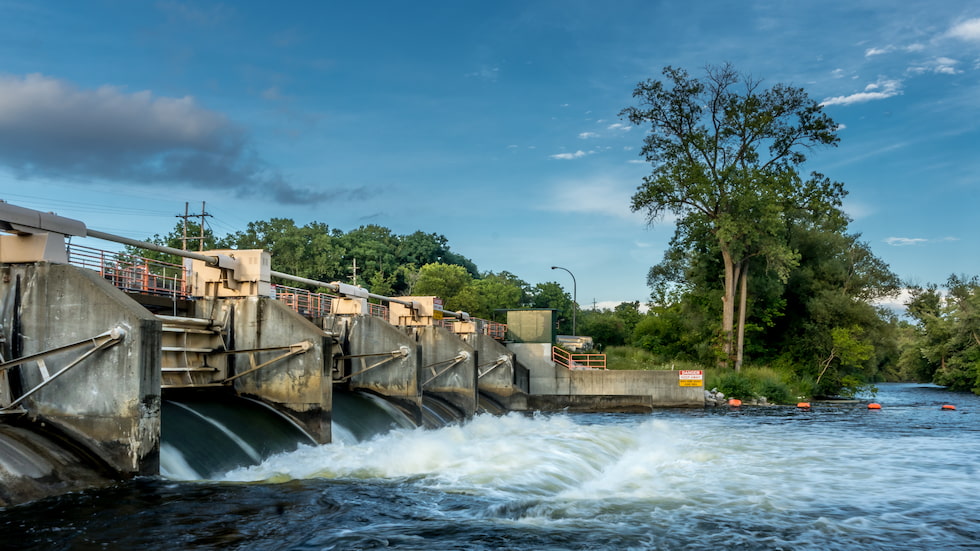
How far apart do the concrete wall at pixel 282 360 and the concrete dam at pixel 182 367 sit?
33 millimetres

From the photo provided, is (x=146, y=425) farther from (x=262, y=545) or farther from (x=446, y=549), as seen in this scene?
(x=446, y=549)

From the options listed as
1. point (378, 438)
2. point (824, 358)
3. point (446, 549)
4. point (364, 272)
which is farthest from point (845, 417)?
point (364, 272)

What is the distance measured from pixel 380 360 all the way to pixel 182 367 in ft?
26.5

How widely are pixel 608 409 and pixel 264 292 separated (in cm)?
2269

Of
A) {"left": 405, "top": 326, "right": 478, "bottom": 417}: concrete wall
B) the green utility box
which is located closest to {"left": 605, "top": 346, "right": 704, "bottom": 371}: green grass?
the green utility box

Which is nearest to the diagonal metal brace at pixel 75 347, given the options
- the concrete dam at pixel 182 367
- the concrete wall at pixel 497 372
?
the concrete dam at pixel 182 367

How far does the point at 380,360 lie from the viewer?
2566cm

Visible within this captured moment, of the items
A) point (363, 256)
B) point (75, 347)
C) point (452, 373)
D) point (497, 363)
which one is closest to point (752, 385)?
point (497, 363)

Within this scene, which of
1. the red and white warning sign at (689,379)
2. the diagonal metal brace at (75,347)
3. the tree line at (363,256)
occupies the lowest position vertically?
the red and white warning sign at (689,379)

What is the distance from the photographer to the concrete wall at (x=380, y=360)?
25.2 m

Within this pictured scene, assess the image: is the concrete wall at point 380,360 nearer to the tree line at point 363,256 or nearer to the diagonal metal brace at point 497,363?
the diagonal metal brace at point 497,363

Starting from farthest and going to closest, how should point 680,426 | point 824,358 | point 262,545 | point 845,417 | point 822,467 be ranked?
point 824,358, point 845,417, point 680,426, point 822,467, point 262,545

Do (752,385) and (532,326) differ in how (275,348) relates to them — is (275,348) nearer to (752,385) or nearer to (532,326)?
(532,326)

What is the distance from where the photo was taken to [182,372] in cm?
1869
